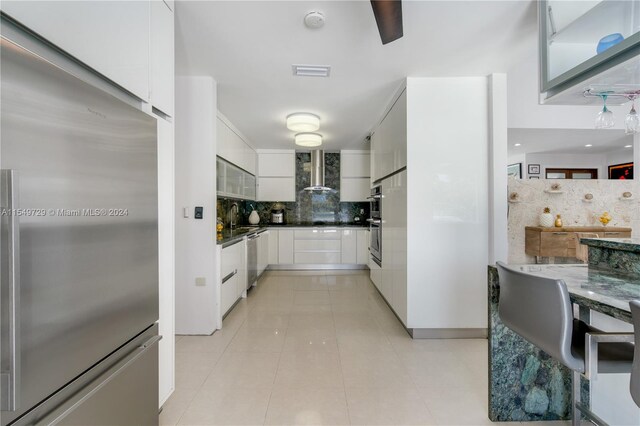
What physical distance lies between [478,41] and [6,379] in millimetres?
2989

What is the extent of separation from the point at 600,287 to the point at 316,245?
453cm

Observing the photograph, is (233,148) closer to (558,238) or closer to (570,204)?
(558,238)

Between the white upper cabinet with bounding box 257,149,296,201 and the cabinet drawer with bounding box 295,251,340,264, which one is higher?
the white upper cabinet with bounding box 257,149,296,201

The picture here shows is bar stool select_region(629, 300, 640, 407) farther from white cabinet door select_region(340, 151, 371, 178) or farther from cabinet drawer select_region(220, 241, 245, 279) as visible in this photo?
white cabinet door select_region(340, 151, 371, 178)

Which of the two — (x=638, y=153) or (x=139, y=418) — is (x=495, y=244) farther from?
(x=638, y=153)

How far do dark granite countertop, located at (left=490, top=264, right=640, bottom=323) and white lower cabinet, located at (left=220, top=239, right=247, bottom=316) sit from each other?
259 centimetres

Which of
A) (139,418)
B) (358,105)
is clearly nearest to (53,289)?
(139,418)

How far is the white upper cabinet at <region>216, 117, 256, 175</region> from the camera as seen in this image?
136 inches

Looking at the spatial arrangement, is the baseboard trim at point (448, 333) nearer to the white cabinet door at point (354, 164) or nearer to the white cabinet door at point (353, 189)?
the white cabinet door at point (353, 189)

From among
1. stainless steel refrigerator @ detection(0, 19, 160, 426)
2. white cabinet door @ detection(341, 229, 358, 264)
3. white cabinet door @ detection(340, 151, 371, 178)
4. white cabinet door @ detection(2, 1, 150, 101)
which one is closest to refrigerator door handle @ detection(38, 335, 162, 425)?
stainless steel refrigerator @ detection(0, 19, 160, 426)

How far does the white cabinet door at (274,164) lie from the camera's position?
228 inches

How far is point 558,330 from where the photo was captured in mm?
1083

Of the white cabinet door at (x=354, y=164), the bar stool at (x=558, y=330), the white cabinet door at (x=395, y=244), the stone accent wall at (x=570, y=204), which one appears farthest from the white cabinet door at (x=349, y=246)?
the bar stool at (x=558, y=330)

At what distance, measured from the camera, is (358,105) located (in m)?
3.39
